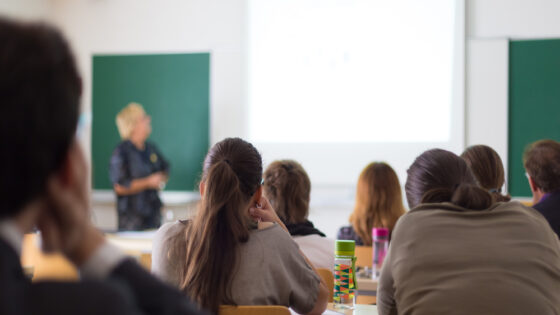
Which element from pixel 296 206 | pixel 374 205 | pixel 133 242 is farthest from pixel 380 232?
pixel 133 242

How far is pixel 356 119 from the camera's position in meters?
6.08

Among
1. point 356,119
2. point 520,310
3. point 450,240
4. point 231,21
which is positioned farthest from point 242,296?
point 231,21

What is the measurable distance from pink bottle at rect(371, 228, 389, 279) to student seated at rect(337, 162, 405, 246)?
Result: 28 centimetres

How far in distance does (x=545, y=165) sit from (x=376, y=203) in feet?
3.17

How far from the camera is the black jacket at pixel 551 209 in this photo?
3080 mm

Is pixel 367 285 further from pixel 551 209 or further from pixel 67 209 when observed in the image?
pixel 67 209

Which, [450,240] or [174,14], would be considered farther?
[174,14]

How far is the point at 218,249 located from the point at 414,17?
458 centimetres

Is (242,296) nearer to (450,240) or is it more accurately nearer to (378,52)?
(450,240)

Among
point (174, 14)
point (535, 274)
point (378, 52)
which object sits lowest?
point (535, 274)

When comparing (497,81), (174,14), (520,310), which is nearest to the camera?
(520,310)

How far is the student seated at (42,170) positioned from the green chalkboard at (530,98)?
5.58 meters

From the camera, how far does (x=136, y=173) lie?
19.8 ft

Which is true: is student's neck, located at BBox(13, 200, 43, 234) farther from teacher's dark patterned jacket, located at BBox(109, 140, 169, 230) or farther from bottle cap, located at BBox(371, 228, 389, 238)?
teacher's dark patterned jacket, located at BBox(109, 140, 169, 230)
